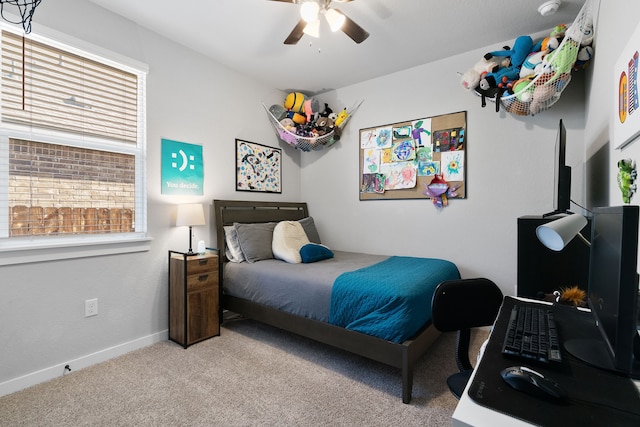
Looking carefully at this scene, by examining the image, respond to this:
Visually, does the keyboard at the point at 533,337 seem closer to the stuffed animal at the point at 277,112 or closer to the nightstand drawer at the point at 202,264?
the nightstand drawer at the point at 202,264

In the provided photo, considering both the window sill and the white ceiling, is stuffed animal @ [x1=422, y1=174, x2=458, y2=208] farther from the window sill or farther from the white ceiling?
the window sill

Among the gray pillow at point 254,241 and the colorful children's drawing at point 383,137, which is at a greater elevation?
the colorful children's drawing at point 383,137

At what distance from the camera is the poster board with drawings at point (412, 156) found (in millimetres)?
3014

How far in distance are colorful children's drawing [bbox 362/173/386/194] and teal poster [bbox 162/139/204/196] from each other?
5.94 ft

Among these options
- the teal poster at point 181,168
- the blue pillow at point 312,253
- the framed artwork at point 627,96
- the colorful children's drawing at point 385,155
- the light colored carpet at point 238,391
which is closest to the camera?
the framed artwork at point 627,96

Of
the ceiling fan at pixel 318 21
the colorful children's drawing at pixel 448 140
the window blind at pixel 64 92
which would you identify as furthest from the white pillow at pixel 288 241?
the ceiling fan at pixel 318 21

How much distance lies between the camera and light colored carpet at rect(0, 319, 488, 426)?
67.5 inches

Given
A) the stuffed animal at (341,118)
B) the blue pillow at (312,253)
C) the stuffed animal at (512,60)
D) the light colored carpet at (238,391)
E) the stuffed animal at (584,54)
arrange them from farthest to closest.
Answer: the stuffed animal at (341,118), the blue pillow at (312,253), the stuffed animal at (512,60), the stuffed animal at (584,54), the light colored carpet at (238,391)

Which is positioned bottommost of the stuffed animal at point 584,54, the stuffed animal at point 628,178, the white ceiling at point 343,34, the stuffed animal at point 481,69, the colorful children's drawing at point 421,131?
the stuffed animal at point 628,178

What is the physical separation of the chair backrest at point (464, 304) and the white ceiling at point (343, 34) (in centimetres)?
208

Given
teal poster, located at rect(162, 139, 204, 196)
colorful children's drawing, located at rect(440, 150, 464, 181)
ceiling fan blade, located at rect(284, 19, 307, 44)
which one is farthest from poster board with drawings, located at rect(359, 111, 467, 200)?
teal poster, located at rect(162, 139, 204, 196)

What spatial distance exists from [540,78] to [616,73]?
918mm

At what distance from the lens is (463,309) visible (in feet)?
4.67

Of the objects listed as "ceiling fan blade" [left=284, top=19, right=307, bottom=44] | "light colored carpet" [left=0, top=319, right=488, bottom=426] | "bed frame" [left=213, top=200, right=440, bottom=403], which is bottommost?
"light colored carpet" [left=0, top=319, right=488, bottom=426]
